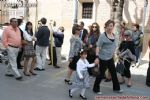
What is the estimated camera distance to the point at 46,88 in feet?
33.0

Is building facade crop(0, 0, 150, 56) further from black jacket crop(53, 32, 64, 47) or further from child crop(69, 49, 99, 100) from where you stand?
child crop(69, 49, 99, 100)

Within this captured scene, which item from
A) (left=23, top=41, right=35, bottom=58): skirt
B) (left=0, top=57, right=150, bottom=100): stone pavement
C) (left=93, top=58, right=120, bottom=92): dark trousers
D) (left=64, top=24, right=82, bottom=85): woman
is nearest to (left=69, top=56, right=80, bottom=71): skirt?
(left=64, top=24, right=82, bottom=85): woman

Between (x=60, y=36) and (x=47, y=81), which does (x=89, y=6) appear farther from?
(x=47, y=81)

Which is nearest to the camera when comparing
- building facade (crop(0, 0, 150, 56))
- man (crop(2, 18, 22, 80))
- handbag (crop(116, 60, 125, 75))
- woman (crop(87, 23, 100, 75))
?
man (crop(2, 18, 22, 80))

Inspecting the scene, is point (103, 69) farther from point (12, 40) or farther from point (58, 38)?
point (58, 38)

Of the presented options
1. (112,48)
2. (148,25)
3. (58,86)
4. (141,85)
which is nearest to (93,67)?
(112,48)

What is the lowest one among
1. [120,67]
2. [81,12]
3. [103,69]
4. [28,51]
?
[120,67]

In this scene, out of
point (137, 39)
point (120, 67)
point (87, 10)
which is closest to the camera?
point (120, 67)

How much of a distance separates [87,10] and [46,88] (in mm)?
9856

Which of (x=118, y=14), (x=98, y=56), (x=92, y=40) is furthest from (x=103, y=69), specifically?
(x=118, y=14)

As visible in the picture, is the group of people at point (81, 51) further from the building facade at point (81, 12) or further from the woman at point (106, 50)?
the building facade at point (81, 12)

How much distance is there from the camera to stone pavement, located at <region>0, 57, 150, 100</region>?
9.18 meters

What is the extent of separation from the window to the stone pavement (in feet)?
23.6

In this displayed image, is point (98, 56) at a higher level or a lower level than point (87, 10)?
lower
